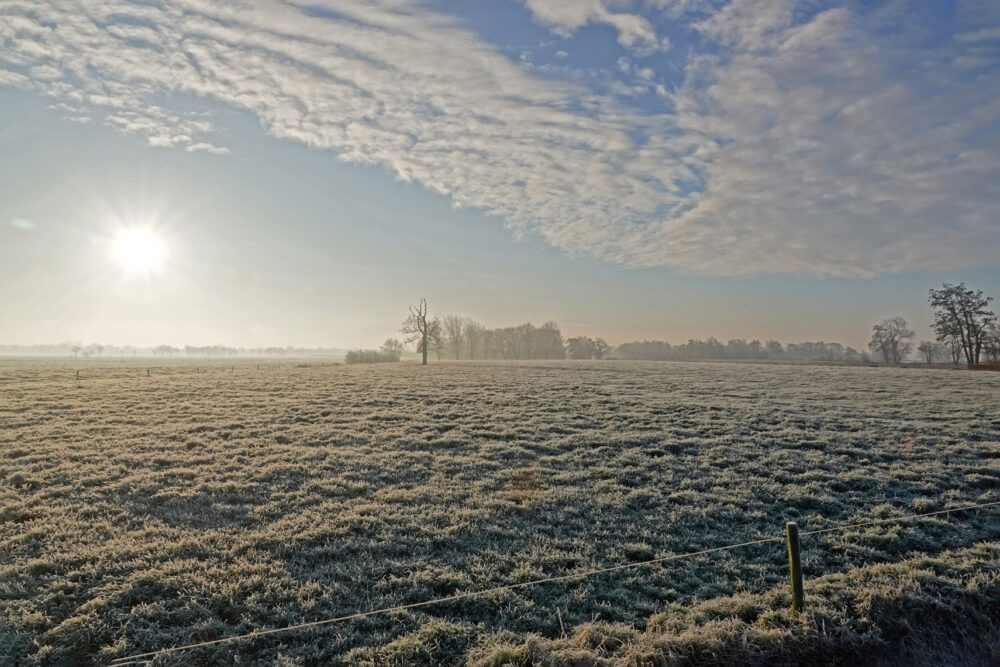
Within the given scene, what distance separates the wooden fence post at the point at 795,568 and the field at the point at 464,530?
243 mm

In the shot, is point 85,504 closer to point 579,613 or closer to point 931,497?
point 579,613

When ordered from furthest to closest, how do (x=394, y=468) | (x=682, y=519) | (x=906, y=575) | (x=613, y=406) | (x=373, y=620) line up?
(x=613, y=406)
(x=394, y=468)
(x=682, y=519)
(x=906, y=575)
(x=373, y=620)

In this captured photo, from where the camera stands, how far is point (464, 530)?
9516 millimetres

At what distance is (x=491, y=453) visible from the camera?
15.4 metres

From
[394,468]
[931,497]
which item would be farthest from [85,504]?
[931,497]

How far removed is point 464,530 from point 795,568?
5.76 m

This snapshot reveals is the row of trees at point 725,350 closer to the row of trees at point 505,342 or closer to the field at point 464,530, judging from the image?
the row of trees at point 505,342

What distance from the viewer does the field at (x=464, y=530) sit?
20.6ft

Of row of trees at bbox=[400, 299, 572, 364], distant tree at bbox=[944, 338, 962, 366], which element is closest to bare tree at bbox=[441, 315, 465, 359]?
row of trees at bbox=[400, 299, 572, 364]

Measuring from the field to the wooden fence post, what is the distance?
9.6 inches

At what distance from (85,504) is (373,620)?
28.4 ft

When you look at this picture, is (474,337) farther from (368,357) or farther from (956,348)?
(956,348)

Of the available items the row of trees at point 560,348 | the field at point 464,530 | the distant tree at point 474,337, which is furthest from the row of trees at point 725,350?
the field at point 464,530

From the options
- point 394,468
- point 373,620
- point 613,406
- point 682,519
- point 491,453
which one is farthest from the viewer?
point 613,406
